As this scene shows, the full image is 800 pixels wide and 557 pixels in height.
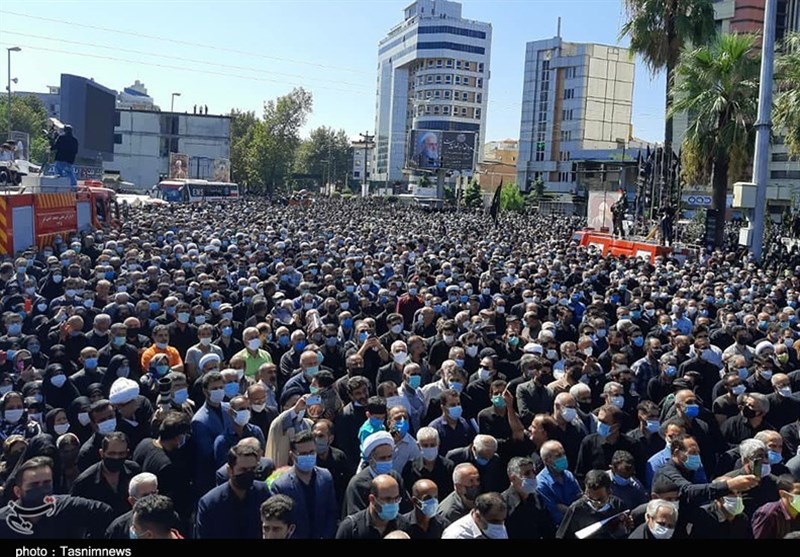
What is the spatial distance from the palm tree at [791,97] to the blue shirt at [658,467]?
19150 mm

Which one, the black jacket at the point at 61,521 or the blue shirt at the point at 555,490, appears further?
the blue shirt at the point at 555,490

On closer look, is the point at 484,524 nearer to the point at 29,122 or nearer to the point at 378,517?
the point at 378,517

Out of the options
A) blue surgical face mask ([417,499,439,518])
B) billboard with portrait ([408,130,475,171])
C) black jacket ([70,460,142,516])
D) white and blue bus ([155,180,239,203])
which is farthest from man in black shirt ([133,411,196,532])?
billboard with portrait ([408,130,475,171])

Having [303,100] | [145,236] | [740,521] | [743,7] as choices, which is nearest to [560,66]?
[303,100]

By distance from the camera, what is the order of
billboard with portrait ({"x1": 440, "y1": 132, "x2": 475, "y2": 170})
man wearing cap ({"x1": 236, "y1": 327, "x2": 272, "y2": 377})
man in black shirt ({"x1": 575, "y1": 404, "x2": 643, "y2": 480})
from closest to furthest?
man in black shirt ({"x1": 575, "y1": 404, "x2": 643, "y2": 480})
man wearing cap ({"x1": 236, "y1": 327, "x2": 272, "y2": 377})
billboard with portrait ({"x1": 440, "y1": 132, "x2": 475, "y2": 170})

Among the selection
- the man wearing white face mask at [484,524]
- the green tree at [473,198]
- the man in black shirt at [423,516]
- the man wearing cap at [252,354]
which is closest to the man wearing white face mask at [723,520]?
the man wearing white face mask at [484,524]

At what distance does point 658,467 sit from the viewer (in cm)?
562

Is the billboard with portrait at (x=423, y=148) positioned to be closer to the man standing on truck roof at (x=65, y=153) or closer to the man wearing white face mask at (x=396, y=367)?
the man standing on truck roof at (x=65, y=153)

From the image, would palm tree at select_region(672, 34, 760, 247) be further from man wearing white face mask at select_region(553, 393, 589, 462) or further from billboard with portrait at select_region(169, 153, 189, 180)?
billboard with portrait at select_region(169, 153, 189, 180)

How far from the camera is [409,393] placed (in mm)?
7219

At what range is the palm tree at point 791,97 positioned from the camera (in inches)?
854

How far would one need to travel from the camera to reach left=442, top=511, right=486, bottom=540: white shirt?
424 centimetres

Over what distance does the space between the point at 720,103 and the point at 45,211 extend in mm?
19490

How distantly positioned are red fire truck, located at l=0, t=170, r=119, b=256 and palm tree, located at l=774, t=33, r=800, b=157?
65.5ft
